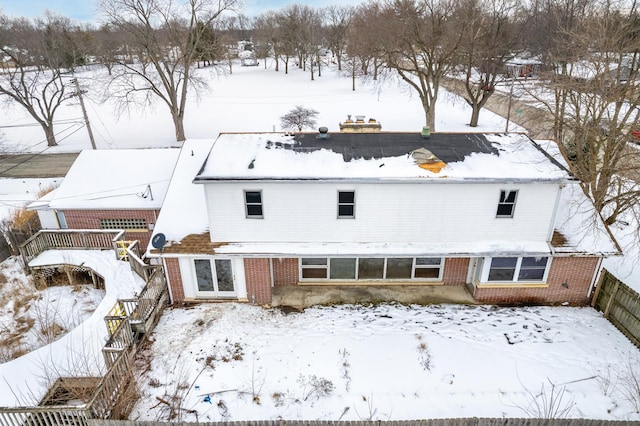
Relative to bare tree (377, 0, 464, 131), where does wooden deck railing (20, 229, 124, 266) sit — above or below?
below

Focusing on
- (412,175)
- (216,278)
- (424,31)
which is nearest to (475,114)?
(424,31)

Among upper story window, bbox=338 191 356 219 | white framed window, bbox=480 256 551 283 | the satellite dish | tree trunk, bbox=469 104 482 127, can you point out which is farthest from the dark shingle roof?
tree trunk, bbox=469 104 482 127

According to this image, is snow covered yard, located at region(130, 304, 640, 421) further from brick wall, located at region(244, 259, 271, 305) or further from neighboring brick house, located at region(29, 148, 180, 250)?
neighboring brick house, located at region(29, 148, 180, 250)

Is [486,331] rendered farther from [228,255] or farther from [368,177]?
[228,255]

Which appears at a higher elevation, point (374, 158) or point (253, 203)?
point (374, 158)

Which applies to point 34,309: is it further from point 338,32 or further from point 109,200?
point 338,32

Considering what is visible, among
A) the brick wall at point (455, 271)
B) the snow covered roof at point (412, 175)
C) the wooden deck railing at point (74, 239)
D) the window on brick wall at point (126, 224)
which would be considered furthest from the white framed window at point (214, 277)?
the brick wall at point (455, 271)

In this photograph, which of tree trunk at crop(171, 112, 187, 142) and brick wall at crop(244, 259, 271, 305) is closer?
brick wall at crop(244, 259, 271, 305)
